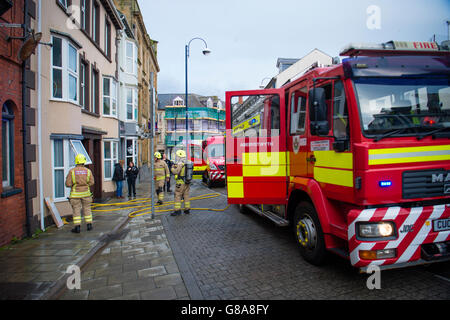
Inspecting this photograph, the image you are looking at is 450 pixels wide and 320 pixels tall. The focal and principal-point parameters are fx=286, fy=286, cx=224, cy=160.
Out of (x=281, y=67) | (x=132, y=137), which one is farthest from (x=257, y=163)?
(x=281, y=67)

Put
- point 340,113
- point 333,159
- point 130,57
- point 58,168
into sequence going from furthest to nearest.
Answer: point 130,57 < point 58,168 < point 333,159 < point 340,113

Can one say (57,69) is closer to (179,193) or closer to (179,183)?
(179,183)

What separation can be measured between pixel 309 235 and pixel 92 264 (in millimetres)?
3749

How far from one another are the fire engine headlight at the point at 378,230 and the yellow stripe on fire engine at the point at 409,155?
2.43 feet

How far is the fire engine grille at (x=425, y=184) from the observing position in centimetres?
350

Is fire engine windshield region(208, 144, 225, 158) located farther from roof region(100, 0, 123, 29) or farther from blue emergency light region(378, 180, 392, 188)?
blue emergency light region(378, 180, 392, 188)

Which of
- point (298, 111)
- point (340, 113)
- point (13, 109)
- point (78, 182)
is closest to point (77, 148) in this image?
point (78, 182)

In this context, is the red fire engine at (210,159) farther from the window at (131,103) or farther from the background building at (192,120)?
the background building at (192,120)

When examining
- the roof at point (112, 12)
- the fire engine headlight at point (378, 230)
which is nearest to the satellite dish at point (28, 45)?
the fire engine headlight at point (378, 230)

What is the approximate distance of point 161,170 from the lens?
1138 centimetres

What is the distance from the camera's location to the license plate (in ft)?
11.6

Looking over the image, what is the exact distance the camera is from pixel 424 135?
11.6 ft

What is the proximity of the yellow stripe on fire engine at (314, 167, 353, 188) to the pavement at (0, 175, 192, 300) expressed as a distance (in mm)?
2526

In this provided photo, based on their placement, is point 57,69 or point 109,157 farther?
point 109,157
